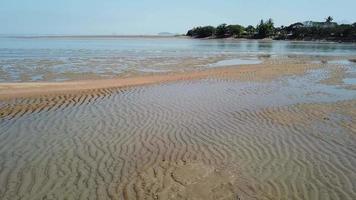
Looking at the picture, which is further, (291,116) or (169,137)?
(291,116)

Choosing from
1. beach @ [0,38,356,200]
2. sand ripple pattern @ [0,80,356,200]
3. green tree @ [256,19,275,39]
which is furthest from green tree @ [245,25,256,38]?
sand ripple pattern @ [0,80,356,200]

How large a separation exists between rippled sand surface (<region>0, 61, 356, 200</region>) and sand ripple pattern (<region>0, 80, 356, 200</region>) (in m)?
0.02

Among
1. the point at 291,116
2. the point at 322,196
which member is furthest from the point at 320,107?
the point at 322,196

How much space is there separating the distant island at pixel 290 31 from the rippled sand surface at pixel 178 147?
304 feet

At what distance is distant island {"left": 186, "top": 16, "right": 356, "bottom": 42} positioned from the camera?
100250 mm

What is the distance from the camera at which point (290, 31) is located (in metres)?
126

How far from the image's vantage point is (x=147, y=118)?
412 inches

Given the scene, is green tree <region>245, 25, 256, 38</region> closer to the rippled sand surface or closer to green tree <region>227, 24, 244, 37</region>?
green tree <region>227, 24, 244, 37</region>

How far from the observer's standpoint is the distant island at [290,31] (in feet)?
329

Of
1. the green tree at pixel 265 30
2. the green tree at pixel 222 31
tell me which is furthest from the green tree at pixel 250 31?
the green tree at pixel 222 31

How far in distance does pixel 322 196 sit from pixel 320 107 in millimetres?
7182

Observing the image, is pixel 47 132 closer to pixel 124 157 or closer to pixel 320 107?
pixel 124 157

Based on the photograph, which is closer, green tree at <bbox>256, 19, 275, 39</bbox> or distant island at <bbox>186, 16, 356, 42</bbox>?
distant island at <bbox>186, 16, 356, 42</bbox>

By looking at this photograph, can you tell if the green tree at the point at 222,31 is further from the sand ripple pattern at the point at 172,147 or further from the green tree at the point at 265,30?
the sand ripple pattern at the point at 172,147
